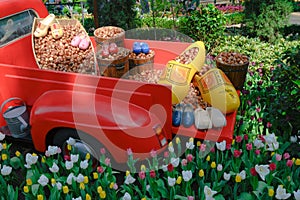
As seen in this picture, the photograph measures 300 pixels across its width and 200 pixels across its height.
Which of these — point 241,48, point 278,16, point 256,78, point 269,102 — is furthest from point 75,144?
point 278,16

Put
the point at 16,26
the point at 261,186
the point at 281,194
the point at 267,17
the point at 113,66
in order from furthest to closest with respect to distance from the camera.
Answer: the point at 267,17 < the point at 16,26 < the point at 113,66 < the point at 261,186 < the point at 281,194

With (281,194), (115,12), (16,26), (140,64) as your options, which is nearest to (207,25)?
(115,12)

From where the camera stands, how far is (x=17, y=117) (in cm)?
290

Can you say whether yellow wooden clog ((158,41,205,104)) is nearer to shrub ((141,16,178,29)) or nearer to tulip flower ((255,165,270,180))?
tulip flower ((255,165,270,180))

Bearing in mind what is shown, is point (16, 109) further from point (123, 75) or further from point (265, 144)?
point (265, 144)

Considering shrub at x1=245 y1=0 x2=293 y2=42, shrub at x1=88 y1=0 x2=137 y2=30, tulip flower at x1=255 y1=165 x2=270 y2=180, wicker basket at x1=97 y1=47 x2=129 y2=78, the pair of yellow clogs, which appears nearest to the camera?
tulip flower at x1=255 y1=165 x2=270 y2=180

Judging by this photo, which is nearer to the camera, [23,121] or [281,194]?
[281,194]

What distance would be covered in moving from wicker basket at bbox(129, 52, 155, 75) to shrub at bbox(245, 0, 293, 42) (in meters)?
3.83

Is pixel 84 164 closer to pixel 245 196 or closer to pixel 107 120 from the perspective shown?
pixel 107 120

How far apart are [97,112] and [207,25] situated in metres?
3.49

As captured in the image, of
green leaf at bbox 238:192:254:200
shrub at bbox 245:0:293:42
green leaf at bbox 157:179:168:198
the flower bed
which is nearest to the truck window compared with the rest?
the flower bed

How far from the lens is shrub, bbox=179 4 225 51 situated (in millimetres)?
5523

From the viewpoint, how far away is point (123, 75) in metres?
3.38

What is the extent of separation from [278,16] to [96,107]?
16.9ft
